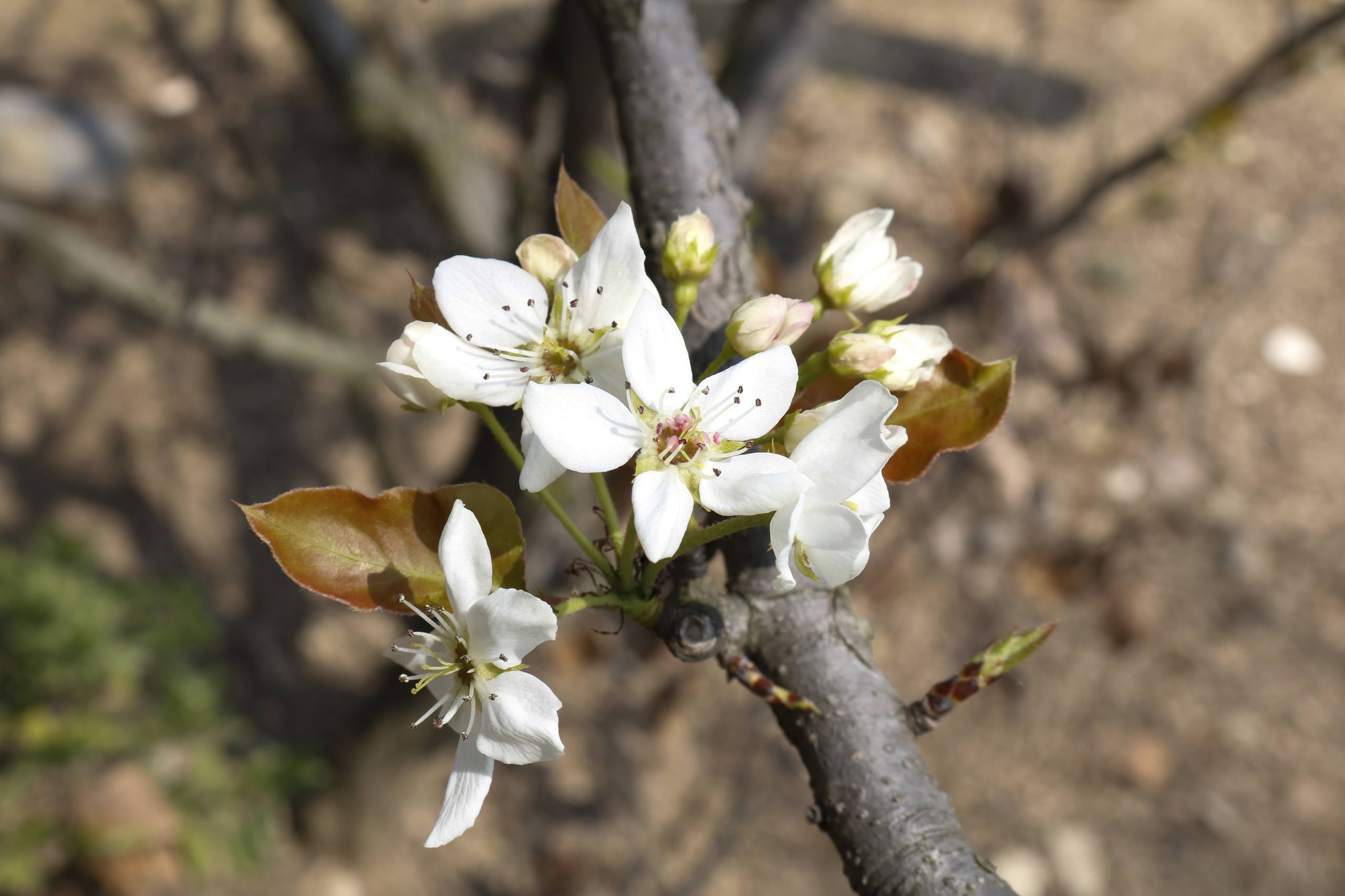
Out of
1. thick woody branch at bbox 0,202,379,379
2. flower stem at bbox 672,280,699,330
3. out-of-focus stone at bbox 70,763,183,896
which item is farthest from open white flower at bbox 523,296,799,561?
out-of-focus stone at bbox 70,763,183,896

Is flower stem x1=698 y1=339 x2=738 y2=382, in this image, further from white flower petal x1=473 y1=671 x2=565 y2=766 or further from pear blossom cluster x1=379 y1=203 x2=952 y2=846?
white flower petal x1=473 y1=671 x2=565 y2=766

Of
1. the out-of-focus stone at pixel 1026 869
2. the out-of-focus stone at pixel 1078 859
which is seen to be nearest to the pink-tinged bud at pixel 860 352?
the out-of-focus stone at pixel 1026 869

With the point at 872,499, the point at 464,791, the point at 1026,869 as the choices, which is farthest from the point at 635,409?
the point at 1026,869

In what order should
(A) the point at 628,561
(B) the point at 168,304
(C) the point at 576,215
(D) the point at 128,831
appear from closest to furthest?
1. (A) the point at 628,561
2. (C) the point at 576,215
3. (B) the point at 168,304
4. (D) the point at 128,831

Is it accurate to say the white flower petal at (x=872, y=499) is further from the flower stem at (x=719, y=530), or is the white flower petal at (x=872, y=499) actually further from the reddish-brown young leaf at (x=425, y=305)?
the reddish-brown young leaf at (x=425, y=305)

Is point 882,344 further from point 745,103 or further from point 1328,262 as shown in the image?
point 1328,262

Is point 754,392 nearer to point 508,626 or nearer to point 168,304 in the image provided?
point 508,626
